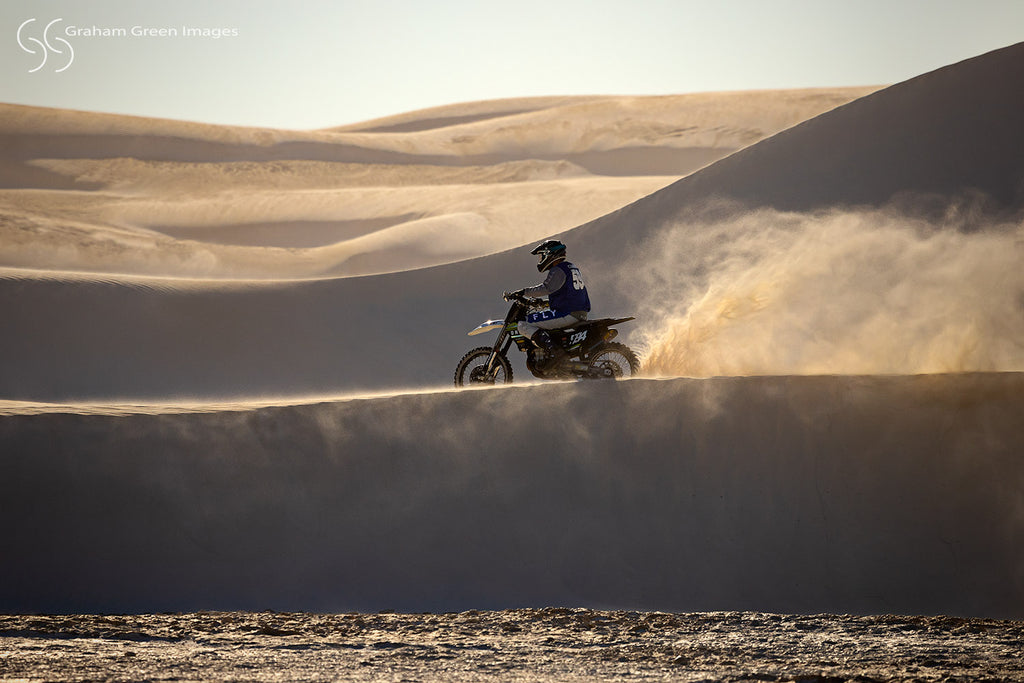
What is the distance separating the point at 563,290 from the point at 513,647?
181 inches

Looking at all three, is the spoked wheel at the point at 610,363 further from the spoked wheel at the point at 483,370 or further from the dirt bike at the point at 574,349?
the spoked wheel at the point at 483,370

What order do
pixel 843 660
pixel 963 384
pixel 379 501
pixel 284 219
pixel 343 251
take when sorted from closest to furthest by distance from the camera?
pixel 843 660, pixel 963 384, pixel 379 501, pixel 343 251, pixel 284 219

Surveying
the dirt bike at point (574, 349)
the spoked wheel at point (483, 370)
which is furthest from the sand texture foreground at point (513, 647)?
the spoked wheel at point (483, 370)

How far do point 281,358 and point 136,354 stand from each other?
2.54m

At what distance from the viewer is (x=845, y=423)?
873 centimetres

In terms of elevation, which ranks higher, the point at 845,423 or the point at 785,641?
the point at 845,423

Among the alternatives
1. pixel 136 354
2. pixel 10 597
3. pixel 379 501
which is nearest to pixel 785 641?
pixel 379 501

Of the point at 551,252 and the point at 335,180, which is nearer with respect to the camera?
the point at 551,252

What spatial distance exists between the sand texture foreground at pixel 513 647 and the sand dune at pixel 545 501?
120cm

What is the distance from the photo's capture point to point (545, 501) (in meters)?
8.96

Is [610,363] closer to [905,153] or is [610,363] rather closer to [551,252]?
[551,252]

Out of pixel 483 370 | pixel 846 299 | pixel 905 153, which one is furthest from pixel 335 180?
pixel 483 370

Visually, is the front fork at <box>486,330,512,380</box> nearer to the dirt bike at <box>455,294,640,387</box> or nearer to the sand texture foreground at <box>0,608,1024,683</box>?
the dirt bike at <box>455,294,640,387</box>

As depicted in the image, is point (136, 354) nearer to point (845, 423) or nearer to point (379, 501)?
point (379, 501)
